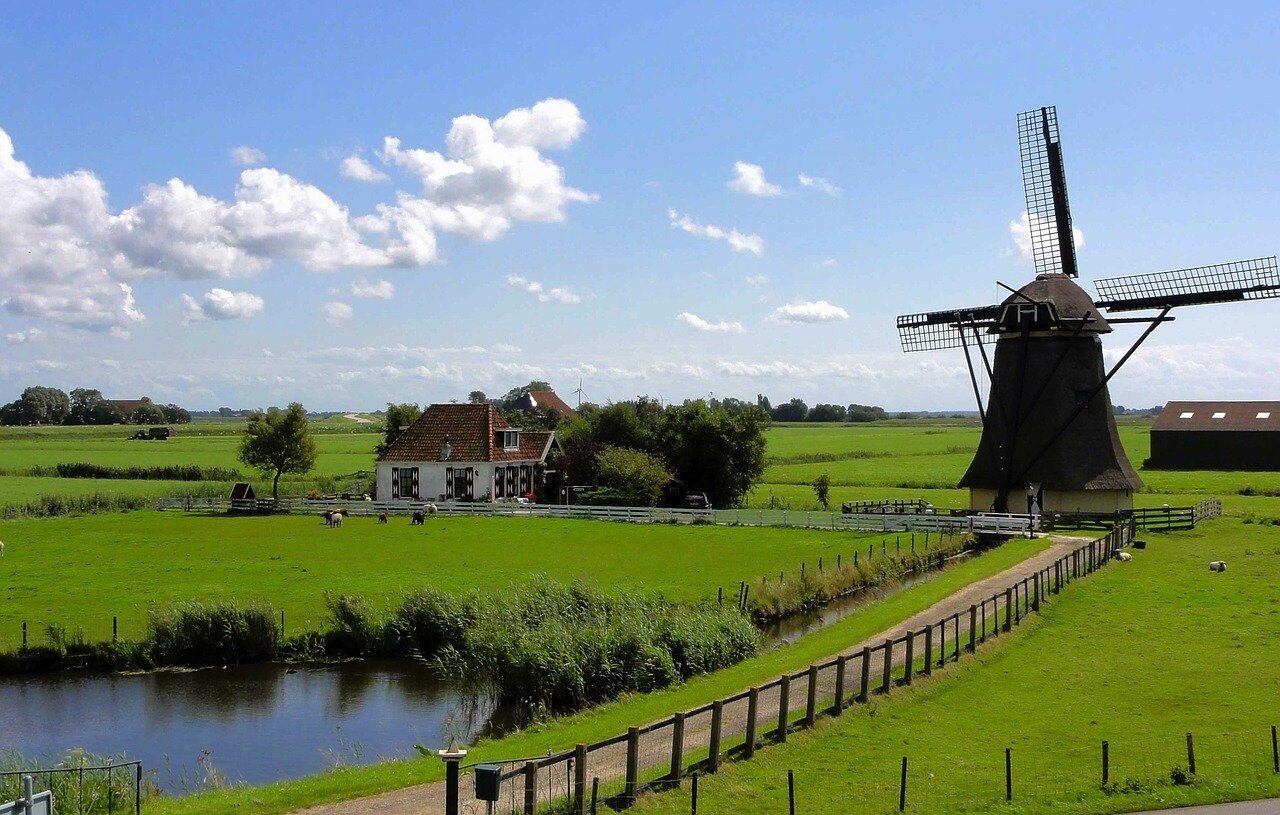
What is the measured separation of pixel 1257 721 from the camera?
1711 cm

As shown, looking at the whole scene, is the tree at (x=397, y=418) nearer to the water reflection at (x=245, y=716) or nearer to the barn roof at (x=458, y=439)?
the barn roof at (x=458, y=439)

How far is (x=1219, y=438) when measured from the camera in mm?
81500

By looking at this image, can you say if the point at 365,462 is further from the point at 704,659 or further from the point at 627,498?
the point at 704,659

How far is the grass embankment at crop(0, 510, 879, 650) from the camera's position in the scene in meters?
30.5

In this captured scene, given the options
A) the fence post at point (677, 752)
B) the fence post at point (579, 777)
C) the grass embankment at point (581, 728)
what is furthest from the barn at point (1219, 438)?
the fence post at point (579, 777)

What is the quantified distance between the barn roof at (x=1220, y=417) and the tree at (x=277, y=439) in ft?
192

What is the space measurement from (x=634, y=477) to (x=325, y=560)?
22.7 metres

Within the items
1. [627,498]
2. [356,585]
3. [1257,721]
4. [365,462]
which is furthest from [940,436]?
[1257,721]

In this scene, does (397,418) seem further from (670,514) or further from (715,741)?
(715,741)

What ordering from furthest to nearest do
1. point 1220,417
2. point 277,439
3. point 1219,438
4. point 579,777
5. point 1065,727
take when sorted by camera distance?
point 1220,417, point 1219,438, point 277,439, point 1065,727, point 579,777

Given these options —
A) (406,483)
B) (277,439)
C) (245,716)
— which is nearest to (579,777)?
(245,716)

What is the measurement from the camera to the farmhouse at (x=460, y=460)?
60.7m

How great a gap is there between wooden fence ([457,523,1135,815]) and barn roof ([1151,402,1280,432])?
66.6m

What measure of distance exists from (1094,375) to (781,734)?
33534 mm
